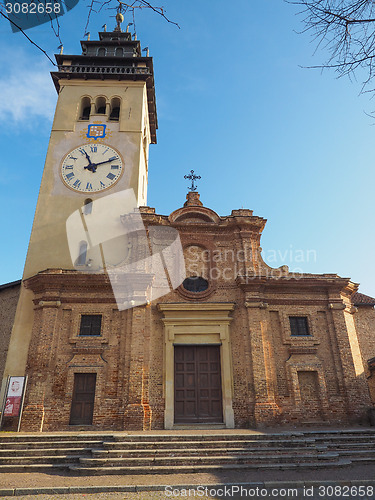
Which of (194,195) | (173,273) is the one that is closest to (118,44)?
(194,195)

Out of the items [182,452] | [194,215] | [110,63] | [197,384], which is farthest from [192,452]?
[110,63]

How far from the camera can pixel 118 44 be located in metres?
25.6

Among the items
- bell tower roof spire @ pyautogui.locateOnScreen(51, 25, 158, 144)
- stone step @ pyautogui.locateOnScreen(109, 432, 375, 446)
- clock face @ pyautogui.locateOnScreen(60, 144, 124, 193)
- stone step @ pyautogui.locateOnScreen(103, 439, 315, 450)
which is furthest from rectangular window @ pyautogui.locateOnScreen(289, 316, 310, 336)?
bell tower roof spire @ pyautogui.locateOnScreen(51, 25, 158, 144)

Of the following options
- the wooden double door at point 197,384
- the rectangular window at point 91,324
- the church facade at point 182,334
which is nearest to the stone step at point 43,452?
the church facade at point 182,334

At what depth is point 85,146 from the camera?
20.3 meters

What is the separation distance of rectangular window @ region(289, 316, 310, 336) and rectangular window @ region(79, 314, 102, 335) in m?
8.48

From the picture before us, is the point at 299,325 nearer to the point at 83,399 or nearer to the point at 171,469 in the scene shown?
the point at 171,469

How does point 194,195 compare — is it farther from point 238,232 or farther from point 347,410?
point 347,410

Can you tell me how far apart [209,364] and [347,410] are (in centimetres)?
584

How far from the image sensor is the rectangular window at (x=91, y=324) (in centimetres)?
1496

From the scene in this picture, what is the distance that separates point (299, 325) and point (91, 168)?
13.8 metres

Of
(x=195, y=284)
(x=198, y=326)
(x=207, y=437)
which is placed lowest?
(x=207, y=437)

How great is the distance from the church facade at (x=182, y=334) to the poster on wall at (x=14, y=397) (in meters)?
0.48

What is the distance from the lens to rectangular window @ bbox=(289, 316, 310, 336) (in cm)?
1559
